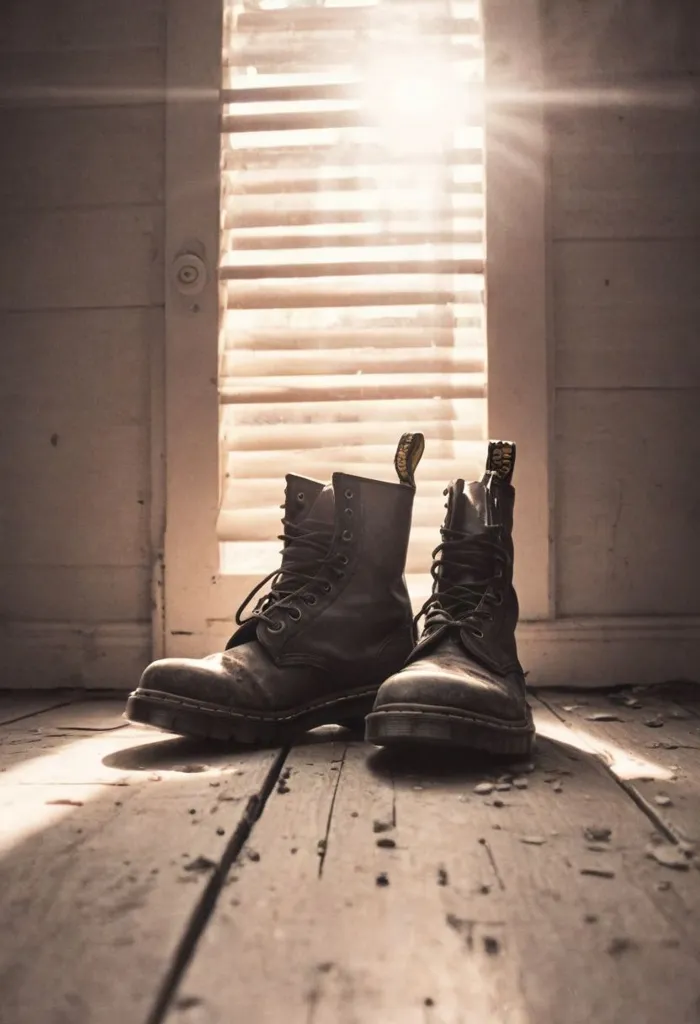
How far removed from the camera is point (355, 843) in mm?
797

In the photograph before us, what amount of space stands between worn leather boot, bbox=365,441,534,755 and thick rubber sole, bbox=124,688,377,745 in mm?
165

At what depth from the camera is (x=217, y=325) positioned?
5.82 ft

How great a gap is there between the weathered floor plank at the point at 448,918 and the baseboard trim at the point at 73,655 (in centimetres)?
93

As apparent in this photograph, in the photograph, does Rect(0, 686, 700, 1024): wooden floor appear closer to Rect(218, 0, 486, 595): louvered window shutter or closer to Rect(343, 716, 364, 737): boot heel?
Rect(343, 716, 364, 737): boot heel

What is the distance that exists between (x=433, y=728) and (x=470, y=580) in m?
0.30

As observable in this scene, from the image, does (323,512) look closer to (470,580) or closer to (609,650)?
(470,580)

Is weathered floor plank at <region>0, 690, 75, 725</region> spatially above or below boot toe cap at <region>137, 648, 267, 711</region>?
below

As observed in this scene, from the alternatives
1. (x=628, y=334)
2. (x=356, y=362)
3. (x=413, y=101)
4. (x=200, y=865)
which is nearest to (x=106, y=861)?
(x=200, y=865)

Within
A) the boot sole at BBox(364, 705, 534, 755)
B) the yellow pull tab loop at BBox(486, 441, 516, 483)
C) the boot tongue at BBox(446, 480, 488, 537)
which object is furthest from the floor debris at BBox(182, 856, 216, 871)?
the yellow pull tab loop at BBox(486, 441, 516, 483)

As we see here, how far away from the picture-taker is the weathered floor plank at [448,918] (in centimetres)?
50

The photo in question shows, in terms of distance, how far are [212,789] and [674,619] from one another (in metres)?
1.18

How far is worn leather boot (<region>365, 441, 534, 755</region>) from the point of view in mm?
1028

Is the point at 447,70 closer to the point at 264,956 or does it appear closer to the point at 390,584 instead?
the point at 390,584

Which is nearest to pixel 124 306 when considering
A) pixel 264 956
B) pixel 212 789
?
pixel 212 789
